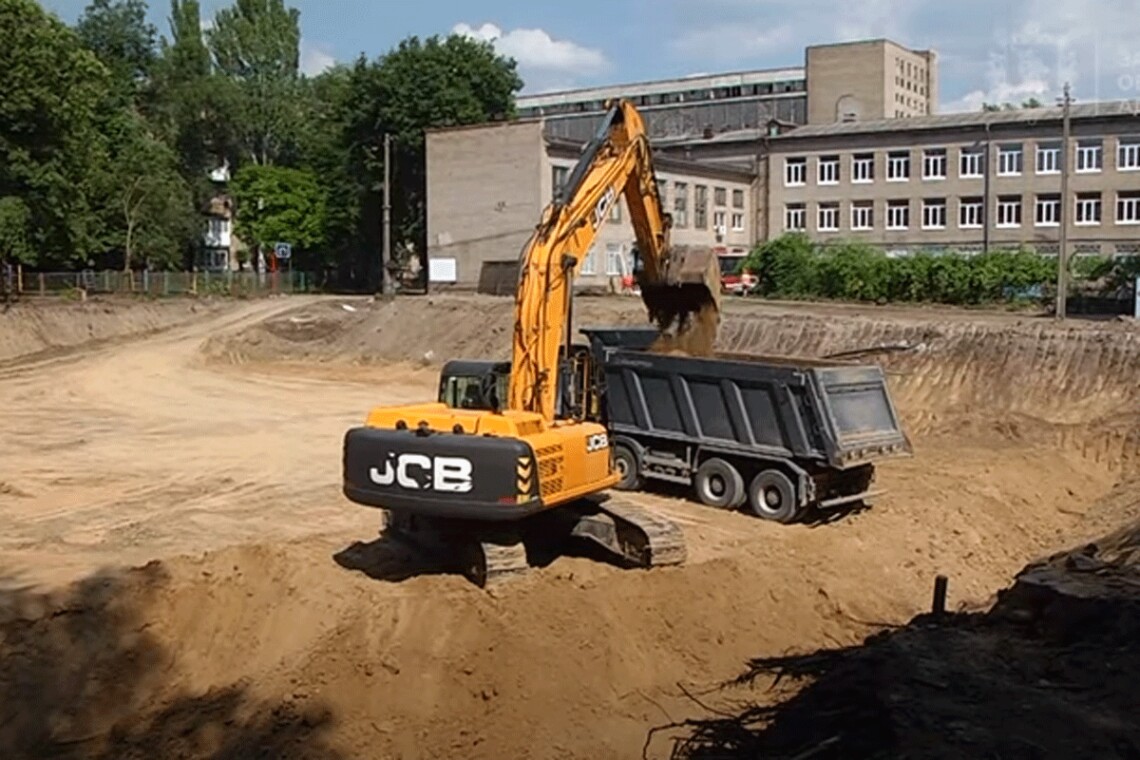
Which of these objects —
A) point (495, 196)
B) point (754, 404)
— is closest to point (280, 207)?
point (495, 196)

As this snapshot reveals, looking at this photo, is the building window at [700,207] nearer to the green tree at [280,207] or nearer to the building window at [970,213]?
the building window at [970,213]

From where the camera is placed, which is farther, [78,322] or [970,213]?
[970,213]

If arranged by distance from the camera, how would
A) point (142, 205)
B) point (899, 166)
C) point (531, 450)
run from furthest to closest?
point (899, 166), point (142, 205), point (531, 450)

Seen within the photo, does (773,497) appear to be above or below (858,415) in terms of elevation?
below

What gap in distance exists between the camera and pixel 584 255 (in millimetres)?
13750

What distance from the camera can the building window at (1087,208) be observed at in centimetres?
5909

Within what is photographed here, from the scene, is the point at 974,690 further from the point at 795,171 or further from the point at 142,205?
the point at 795,171

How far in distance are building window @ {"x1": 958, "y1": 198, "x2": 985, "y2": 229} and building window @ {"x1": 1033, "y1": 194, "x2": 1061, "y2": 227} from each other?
8.49ft

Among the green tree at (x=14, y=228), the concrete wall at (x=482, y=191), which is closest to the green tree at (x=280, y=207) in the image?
the concrete wall at (x=482, y=191)

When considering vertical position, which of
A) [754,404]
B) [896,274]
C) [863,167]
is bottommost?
[754,404]

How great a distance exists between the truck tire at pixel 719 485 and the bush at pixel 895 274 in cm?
3085

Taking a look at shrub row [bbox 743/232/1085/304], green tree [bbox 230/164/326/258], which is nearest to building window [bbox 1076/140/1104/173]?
shrub row [bbox 743/232/1085/304]

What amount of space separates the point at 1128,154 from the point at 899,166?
10661mm

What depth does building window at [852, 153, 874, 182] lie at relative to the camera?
65.2 m
